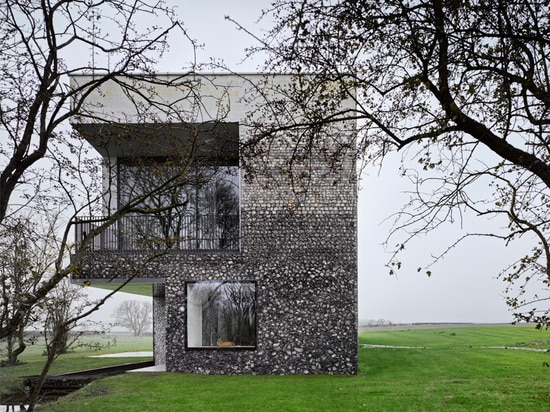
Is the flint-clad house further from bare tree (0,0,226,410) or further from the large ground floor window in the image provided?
bare tree (0,0,226,410)

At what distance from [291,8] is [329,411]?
703 centimetres

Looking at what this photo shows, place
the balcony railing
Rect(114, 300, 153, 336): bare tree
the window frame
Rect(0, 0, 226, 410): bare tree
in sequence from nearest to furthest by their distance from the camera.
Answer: Rect(0, 0, 226, 410): bare tree < the window frame < the balcony railing < Rect(114, 300, 153, 336): bare tree

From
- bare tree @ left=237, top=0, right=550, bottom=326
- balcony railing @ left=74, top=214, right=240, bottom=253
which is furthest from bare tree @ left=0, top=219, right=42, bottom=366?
balcony railing @ left=74, top=214, right=240, bottom=253

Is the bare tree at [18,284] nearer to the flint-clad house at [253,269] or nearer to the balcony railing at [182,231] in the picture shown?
the balcony railing at [182,231]

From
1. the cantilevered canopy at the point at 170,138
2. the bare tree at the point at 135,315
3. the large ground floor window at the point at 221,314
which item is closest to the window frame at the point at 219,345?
the large ground floor window at the point at 221,314

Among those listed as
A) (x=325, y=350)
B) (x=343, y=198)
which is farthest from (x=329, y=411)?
(x=343, y=198)

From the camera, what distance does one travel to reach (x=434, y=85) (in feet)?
19.6

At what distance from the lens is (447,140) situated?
634 cm

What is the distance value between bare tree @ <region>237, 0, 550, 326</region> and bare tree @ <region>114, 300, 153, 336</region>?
27189mm

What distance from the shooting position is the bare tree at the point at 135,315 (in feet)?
105

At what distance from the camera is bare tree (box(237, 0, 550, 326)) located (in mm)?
5809

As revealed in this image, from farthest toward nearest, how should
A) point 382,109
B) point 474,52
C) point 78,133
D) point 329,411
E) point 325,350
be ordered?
1. point 325,350
2. point 329,411
3. point 78,133
4. point 382,109
5. point 474,52

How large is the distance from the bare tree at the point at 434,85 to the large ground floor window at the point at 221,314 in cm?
848

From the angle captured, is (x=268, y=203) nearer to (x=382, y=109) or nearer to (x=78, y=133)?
(x=78, y=133)
